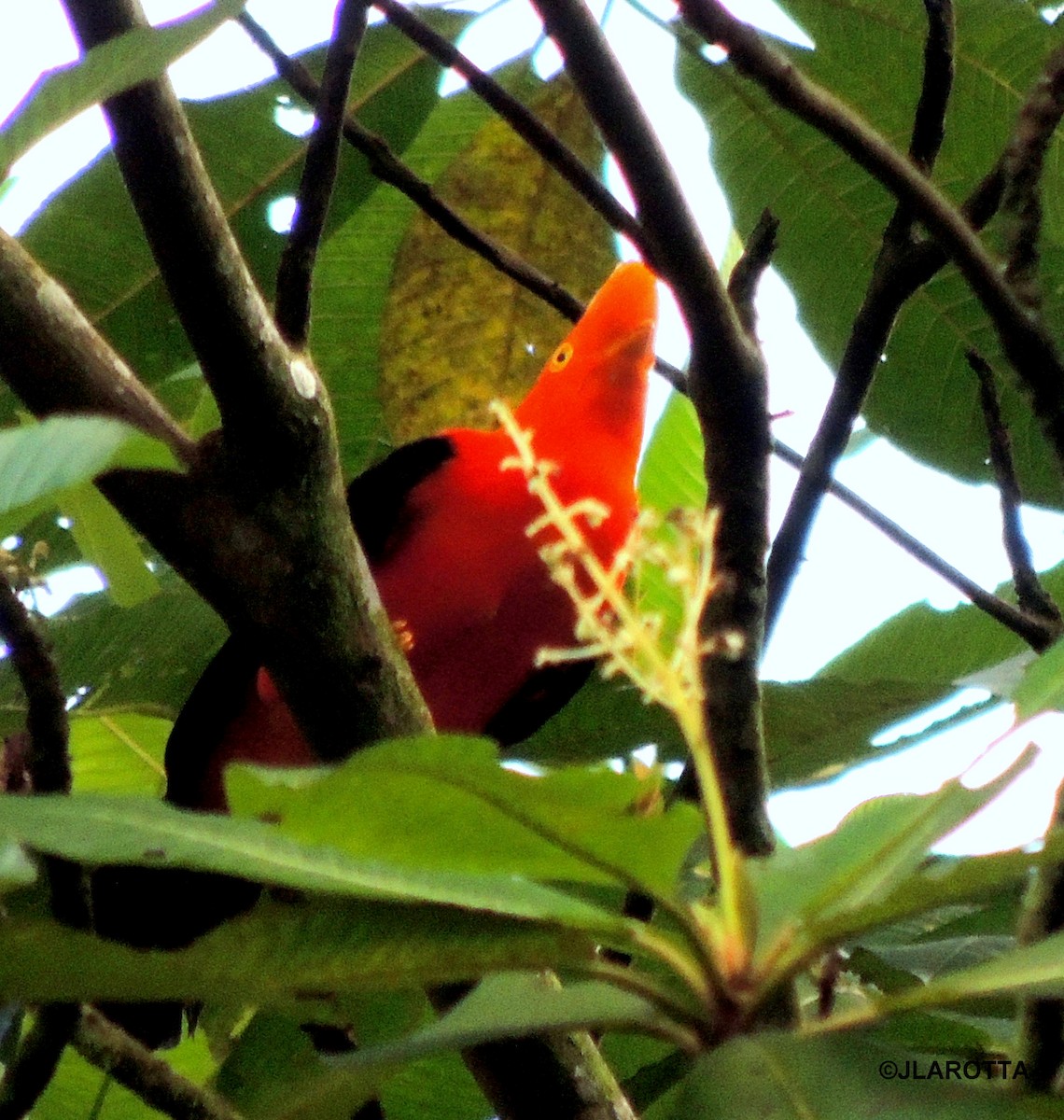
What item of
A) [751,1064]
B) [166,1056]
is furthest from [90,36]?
[166,1056]

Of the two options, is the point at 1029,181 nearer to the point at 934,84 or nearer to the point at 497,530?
the point at 934,84

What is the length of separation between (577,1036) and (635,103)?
0.72 metres

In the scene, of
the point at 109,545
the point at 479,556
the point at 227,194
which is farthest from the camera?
the point at 479,556

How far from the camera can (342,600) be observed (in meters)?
1.34

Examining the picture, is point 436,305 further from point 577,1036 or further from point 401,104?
point 577,1036

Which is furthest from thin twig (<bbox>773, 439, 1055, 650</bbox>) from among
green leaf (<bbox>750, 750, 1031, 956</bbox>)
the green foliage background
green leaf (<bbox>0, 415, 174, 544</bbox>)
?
green leaf (<bbox>0, 415, 174, 544</bbox>)

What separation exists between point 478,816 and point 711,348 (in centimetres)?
56

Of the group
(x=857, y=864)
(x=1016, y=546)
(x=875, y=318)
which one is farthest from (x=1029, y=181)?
(x=857, y=864)

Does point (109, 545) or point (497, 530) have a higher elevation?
point (497, 530)

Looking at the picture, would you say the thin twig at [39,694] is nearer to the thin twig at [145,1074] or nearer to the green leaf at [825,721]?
the thin twig at [145,1074]

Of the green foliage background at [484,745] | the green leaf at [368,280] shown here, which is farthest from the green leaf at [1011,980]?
the green leaf at [368,280]

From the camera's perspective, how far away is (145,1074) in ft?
4.51

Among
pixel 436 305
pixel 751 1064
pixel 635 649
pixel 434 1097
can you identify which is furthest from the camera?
pixel 436 305

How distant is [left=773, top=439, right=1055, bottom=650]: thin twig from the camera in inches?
52.7
